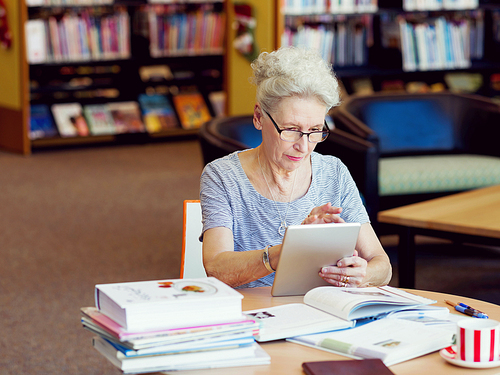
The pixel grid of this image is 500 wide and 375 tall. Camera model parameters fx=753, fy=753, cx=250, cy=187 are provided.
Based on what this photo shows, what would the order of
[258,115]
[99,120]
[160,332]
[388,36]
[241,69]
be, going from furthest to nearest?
[99,120] → [241,69] → [388,36] → [258,115] → [160,332]

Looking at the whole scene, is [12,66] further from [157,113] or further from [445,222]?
[445,222]

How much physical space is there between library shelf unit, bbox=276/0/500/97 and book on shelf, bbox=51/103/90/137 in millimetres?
2207

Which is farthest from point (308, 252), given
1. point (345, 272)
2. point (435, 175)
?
point (435, 175)

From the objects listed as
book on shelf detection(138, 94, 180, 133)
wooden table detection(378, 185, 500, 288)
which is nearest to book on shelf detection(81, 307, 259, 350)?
wooden table detection(378, 185, 500, 288)

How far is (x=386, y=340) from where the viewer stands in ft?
4.66

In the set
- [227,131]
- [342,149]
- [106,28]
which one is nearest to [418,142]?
[342,149]

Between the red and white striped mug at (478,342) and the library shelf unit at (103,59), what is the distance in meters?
6.02

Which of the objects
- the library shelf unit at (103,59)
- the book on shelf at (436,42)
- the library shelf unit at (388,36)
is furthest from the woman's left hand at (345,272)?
the library shelf unit at (103,59)

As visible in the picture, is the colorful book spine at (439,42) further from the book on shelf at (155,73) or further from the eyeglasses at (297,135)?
the eyeglasses at (297,135)

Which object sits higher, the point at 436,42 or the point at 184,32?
the point at 184,32

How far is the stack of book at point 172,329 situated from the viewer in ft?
4.13

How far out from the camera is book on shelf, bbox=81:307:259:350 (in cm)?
125

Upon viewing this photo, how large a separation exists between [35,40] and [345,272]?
5709 millimetres

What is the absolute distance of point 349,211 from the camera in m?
2.04
